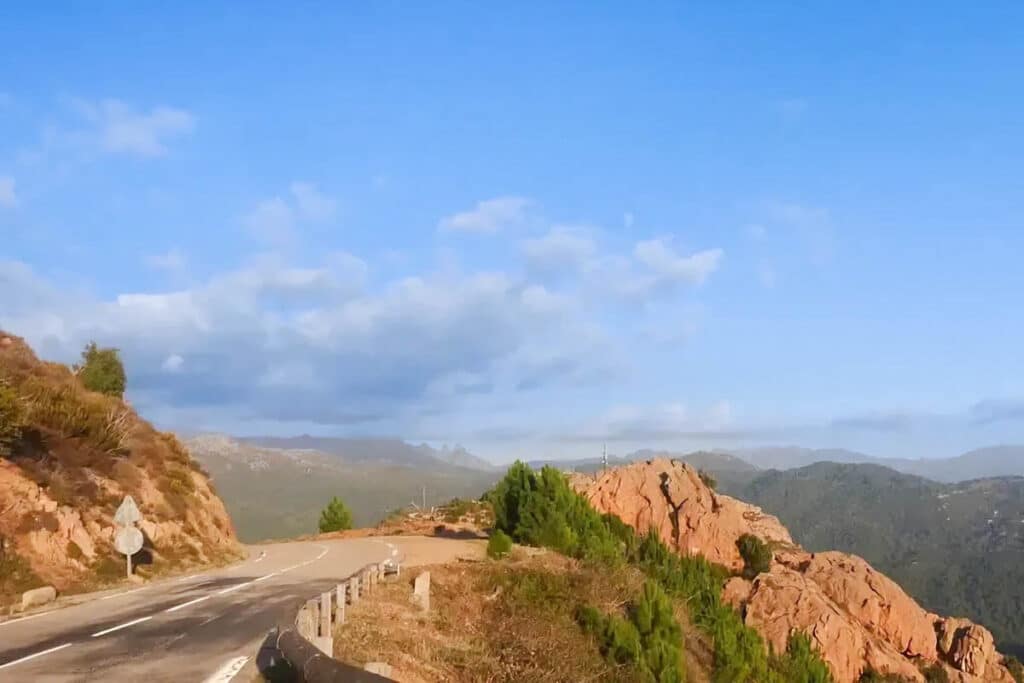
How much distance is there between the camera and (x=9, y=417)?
22172 mm

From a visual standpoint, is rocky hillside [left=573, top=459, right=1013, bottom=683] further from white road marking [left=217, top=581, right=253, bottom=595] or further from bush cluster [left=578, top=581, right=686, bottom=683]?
white road marking [left=217, top=581, right=253, bottom=595]

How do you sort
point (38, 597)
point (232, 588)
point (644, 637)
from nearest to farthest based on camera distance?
A: 1. point (38, 597)
2. point (232, 588)
3. point (644, 637)

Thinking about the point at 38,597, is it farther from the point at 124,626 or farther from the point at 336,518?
the point at 336,518

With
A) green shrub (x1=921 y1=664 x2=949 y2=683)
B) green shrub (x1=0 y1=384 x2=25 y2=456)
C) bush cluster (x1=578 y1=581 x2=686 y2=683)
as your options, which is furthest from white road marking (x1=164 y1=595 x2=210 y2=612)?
green shrub (x1=921 y1=664 x2=949 y2=683)

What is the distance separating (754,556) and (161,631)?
36002 mm

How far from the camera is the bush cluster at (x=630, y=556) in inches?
1232

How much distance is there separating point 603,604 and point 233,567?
1311cm

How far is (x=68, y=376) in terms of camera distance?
34.7m

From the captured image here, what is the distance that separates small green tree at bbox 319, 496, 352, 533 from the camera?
58.3 metres

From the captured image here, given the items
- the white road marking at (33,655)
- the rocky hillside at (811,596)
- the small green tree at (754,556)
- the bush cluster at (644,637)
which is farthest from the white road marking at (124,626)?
the small green tree at (754,556)

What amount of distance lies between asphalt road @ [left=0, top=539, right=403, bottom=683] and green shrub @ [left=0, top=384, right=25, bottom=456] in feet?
17.8

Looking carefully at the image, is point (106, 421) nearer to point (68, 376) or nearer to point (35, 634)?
point (68, 376)

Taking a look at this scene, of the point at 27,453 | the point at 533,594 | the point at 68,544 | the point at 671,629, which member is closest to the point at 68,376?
the point at 27,453

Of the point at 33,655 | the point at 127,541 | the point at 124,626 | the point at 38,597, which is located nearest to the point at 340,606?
the point at 124,626
